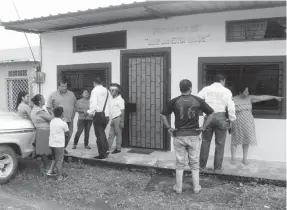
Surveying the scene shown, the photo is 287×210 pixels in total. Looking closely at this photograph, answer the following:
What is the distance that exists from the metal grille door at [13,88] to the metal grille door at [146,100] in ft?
21.4

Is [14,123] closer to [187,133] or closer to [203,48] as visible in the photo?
[187,133]

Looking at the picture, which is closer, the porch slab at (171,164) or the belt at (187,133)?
the belt at (187,133)

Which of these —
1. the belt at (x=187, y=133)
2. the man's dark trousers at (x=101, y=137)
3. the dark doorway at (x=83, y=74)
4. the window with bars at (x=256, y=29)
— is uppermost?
the window with bars at (x=256, y=29)

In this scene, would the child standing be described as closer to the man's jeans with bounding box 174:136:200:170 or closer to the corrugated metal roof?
the man's jeans with bounding box 174:136:200:170

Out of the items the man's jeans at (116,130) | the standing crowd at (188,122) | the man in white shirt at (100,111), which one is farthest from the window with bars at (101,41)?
the man's jeans at (116,130)

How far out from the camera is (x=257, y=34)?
21.2 feet

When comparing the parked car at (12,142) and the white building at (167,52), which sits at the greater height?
the white building at (167,52)

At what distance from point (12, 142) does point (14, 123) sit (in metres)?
0.35

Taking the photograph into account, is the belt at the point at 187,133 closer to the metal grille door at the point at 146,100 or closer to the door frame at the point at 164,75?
the door frame at the point at 164,75

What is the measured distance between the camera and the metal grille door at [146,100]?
7457 mm

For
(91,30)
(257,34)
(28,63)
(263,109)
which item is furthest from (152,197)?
(28,63)

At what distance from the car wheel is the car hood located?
1.19 feet

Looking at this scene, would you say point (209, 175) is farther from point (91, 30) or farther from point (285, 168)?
point (91, 30)

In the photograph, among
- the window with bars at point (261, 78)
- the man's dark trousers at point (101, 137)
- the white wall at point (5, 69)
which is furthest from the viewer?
the white wall at point (5, 69)
